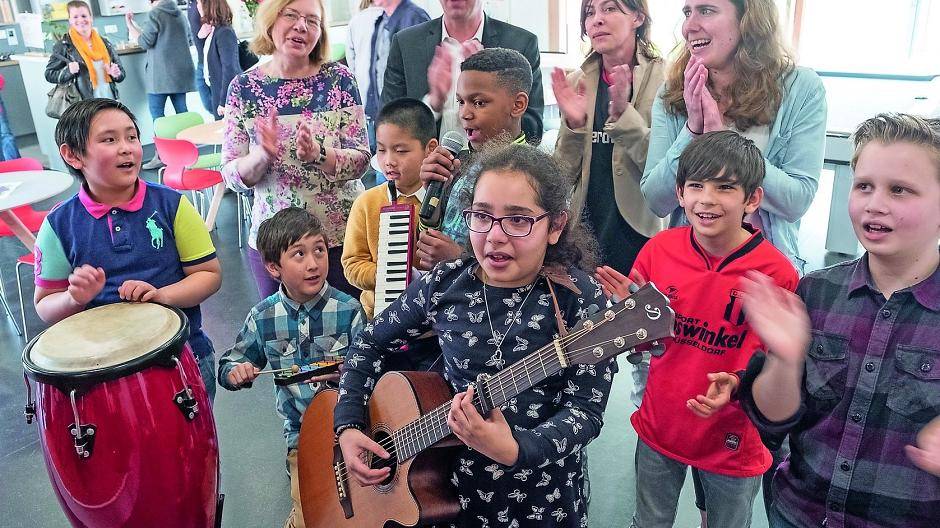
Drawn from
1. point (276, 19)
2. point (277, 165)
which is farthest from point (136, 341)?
point (276, 19)

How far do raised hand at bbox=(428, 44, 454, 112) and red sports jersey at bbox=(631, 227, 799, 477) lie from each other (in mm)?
1171

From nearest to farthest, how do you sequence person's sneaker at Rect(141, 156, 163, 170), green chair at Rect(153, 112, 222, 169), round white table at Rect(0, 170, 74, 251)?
round white table at Rect(0, 170, 74, 251)
green chair at Rect(153, 112, 222, 169)
person's sneaker at Rect(141, 156, 163, 170)

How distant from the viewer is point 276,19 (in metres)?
2.67

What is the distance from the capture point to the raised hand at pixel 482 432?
1.51m

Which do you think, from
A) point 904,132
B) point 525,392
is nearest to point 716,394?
point 525,392

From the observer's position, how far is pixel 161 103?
7668mm

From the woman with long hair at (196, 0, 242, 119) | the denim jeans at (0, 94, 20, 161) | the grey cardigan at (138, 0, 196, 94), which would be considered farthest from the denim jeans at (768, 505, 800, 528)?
the denim jeans at (0, 94, 20, 161)

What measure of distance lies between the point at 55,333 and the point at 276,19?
4.38 ft

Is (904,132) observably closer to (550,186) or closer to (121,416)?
(550,186)

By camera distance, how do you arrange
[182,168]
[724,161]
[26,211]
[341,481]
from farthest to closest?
[182,168] → [26,211] → [341,481] → [724,161]

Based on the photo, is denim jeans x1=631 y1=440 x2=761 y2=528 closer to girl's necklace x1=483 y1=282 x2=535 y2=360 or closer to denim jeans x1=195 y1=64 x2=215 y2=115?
girl's necklace x1=483 y1=282 x2=535 y2=360

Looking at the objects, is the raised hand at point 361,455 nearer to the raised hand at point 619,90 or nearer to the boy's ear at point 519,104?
the boy's ear at point 519,104

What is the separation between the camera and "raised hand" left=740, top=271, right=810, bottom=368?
1.35 m

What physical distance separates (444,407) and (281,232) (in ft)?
3.25
